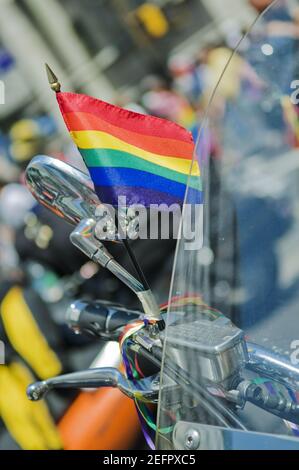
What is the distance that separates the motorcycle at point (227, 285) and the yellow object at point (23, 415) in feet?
4.55

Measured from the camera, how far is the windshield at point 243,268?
1208 mm

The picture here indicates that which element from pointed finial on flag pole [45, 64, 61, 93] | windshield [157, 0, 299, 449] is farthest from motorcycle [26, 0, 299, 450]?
pointed finial on flag pole [45, 64, 61, 93]

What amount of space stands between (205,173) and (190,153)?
13 cm

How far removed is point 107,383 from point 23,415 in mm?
1640

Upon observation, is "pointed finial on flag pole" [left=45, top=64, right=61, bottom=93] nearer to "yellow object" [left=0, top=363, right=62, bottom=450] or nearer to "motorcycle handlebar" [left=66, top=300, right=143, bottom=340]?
"motorcycle handlebar" [left=66, top=300, right=143, bottom=340]


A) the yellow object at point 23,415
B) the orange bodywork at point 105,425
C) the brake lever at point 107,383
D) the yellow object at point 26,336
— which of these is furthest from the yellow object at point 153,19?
the brake lever at point 107,383

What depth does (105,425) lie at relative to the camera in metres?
2.69

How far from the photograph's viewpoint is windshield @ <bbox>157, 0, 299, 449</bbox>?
1.21m

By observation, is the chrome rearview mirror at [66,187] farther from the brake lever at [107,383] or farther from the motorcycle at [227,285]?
the brake lever at [107,383]

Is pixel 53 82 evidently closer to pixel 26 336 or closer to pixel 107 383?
pixel 107 383

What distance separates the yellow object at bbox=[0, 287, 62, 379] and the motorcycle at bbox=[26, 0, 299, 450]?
1615 mm

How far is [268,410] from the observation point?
122 cm

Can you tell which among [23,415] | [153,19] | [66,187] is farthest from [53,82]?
[153,19]
